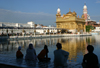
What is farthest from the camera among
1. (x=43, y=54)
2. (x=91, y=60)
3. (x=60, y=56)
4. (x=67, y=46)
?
(x=67, y=46)

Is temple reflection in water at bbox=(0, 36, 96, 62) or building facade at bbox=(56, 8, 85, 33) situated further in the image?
building facade at bbox=(56, 8, 85, 33)

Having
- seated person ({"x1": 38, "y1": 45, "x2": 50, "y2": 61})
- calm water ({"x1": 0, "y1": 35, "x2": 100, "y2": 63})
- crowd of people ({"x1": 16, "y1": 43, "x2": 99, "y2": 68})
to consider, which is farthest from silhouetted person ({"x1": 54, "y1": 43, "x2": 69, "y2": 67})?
calm water ({"x1": 0, "y1": 35, "x2": 100, "y2": 63})

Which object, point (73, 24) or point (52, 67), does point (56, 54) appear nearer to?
point (52, 67)

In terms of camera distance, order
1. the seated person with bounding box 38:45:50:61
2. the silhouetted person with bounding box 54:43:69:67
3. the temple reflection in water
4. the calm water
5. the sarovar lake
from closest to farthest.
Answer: the silhouetted person with bounding box 54:43:69:67 < the seated person with bounding box 38:45:50:61 < the sarovar lake < the calm water < the temple reflection in water

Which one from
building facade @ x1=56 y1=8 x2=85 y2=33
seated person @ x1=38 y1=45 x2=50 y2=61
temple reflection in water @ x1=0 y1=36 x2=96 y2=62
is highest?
building facade @ x1=56 y1=8 x2=85 y2=33

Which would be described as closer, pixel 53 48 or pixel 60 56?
pixel 60 56

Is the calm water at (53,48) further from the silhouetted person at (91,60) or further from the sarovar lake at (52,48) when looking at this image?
the silhouetted person at (91,60)

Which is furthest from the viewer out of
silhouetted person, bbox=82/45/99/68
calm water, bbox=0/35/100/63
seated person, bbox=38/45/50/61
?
calm water, bbox=0/35/100/63

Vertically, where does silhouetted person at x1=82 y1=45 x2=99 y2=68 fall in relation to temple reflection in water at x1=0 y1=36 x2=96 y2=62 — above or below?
above

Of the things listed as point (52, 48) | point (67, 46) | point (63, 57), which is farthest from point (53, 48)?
point (63, 57)

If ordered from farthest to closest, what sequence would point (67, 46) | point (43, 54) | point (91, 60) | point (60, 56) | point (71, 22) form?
1. point (71, 22)
2. point (67, 46)
3. point (43, 54)
4. point (60, 56)
5. point (91, 60)

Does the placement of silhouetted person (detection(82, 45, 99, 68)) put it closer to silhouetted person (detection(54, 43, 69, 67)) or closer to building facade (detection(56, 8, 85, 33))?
silhouetted person (detection(54, 43, 69, 67))

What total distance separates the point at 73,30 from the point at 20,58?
63252 millimetres

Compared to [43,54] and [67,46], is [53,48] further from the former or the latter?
[43,54]
